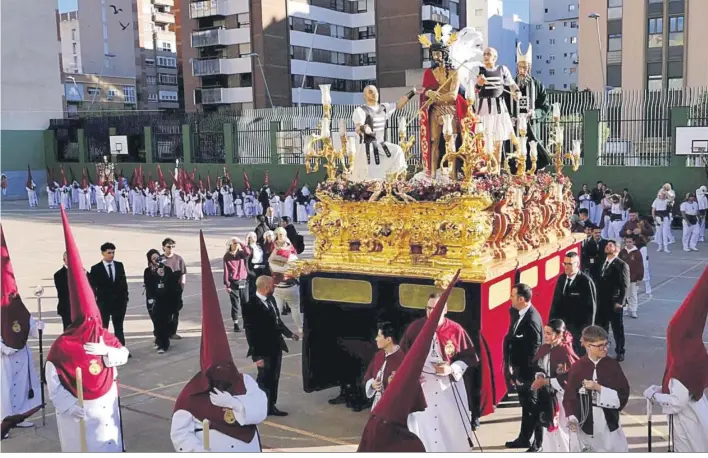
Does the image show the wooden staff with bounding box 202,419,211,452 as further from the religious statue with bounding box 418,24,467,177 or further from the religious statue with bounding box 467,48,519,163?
the religious statue with bounding box 467,48,519,163

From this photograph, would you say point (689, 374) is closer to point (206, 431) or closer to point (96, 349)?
point (206, 431)

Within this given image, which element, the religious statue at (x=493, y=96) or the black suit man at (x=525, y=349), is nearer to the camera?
the black suit man at (x=525, y=349)

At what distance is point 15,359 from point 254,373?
119 inches

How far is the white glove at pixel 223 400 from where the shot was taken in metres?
4.88

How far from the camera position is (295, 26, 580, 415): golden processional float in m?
7.69

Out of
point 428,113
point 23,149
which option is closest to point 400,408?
point 428,113

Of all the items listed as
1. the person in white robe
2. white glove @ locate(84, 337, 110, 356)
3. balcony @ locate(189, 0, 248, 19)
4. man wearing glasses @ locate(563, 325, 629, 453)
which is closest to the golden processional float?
man wearing glasses @ locate(563, 325, 629, 453)

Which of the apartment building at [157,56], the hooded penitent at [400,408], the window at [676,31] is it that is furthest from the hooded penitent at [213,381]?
the apartment building at [157,56]

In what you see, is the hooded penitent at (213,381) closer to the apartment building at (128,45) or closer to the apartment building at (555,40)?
the apartment building at (128,45)

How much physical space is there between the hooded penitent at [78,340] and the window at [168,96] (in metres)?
65.2

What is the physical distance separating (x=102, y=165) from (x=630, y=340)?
37902 millimetres

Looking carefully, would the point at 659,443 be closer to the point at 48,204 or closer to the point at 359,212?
the point at 359,212

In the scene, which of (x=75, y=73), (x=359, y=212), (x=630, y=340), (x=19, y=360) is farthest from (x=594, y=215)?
(x=75, y=73)

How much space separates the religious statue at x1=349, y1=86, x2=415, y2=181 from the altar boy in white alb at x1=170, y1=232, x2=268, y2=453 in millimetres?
4452
